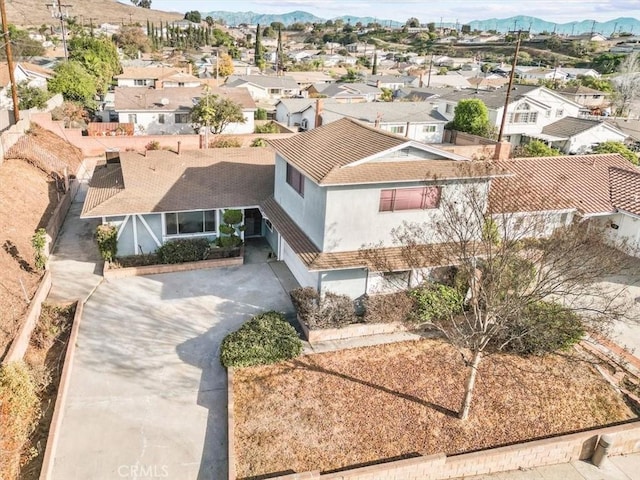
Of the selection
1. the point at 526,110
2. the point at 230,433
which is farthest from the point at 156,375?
the point at 526,110

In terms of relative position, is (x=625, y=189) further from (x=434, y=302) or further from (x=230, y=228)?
(x=230, y=228)

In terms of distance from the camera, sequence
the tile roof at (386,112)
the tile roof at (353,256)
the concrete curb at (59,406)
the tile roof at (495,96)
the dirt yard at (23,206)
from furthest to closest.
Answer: the tile roof at (495,96), the tile roof at (386,112), the dirt yard at (23,206), the tile roof at (353,256), the concrete curb at (59,406)

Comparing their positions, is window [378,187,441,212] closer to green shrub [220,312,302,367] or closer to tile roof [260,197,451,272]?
tile roof [260,197,451,272]

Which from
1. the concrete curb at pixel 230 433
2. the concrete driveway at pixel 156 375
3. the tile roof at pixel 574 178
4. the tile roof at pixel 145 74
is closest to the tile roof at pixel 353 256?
the concrete driveway at pixel 156 375

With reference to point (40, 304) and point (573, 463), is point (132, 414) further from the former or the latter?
point (573, 463)

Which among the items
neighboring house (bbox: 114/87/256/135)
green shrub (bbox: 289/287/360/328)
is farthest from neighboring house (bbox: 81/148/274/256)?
neighboring house (bbox: 114/87/256/135)

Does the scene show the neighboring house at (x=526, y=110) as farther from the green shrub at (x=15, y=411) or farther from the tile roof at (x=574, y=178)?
the green shrub at (x=15, y=411)
